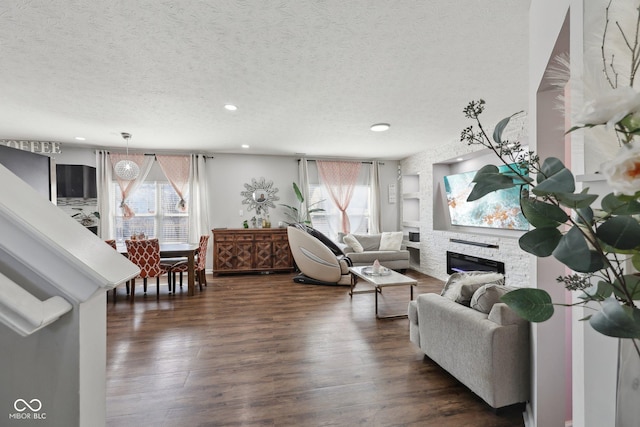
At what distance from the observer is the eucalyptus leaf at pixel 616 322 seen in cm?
33

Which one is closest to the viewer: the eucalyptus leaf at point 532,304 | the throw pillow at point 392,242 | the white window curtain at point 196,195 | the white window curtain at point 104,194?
the eucalyptus leaf at point 532,304

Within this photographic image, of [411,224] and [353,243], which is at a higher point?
[411,224]

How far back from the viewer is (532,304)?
444 mm

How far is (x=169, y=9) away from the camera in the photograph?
1828 mm

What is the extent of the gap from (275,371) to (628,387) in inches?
87.7

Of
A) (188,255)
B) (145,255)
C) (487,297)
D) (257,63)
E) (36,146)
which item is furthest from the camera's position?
(36,146)

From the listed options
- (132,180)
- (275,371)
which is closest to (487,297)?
(275,371)

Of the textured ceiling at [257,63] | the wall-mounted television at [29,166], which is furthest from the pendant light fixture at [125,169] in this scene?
the wall-mounted television at [29,166]

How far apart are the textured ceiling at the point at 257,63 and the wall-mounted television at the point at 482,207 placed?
3.78 ft

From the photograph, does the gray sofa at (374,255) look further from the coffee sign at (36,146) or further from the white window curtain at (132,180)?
the coffee sign at (36,146)

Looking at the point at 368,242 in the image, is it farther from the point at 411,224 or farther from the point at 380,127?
the point at 380,127

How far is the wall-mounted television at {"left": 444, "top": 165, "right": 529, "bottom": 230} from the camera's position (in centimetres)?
416

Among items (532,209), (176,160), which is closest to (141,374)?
(532,209)

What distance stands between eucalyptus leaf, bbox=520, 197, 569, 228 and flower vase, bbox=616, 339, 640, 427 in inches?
10.9
